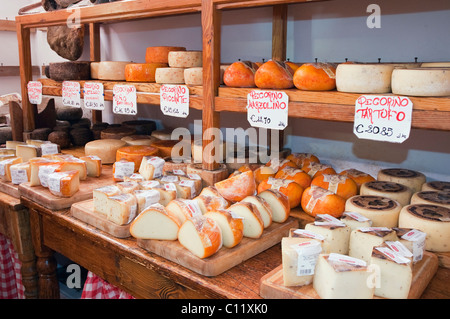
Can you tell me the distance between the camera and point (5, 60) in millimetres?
3443

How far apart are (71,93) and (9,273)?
41.1 inches

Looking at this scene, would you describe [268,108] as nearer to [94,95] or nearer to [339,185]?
[339,185]

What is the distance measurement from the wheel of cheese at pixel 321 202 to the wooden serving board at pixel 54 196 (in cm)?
91

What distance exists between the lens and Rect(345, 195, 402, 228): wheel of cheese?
1.23 metres

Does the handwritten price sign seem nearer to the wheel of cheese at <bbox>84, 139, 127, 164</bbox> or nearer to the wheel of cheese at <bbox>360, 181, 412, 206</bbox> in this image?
the wheel of cheese at <bbox>360, 181, 412, 206</bbox>

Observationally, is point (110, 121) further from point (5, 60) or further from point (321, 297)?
point (321, 297)

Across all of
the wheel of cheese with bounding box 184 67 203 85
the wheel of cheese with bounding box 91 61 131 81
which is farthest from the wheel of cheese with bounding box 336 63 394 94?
the wheel of cheese with bounding box 91 61 131 81

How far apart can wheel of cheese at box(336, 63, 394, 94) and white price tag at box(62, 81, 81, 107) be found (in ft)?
4.82

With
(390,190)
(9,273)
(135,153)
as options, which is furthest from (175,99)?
(9,273)

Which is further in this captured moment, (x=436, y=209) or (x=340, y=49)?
(x=340, y=49)

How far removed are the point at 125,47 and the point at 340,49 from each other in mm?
1612

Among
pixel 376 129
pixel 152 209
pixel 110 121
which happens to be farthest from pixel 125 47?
pixel 376 129

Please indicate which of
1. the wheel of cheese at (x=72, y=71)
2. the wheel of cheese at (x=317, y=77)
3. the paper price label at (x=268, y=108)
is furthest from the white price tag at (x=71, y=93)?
the wheel of cheese at (x=317, y=77)

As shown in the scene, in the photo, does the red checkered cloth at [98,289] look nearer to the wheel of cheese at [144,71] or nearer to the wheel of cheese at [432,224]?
the wheel of cheese at [144,71]
